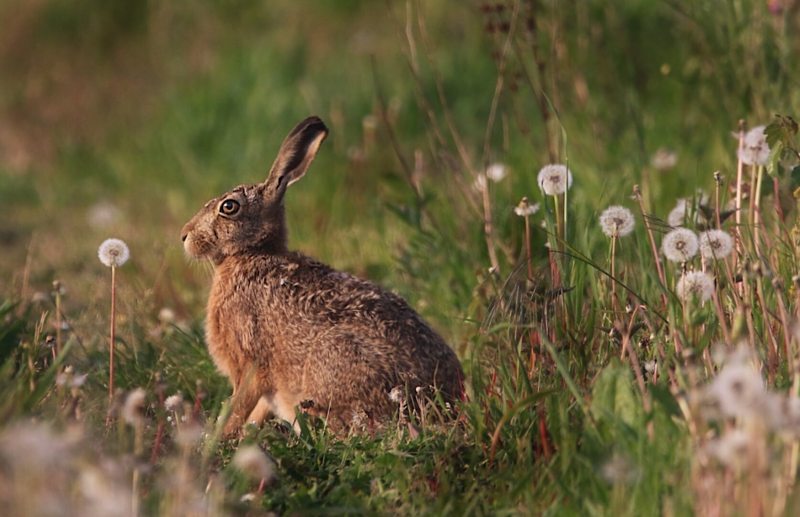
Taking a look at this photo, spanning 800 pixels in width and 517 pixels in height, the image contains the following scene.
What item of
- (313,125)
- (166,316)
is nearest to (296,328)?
(166,316)

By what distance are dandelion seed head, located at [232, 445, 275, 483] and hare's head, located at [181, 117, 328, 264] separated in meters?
1.63

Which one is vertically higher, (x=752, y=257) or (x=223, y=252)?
(x=223, y=252)

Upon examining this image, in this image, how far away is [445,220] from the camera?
6.18 metres

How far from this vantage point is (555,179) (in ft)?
14.7

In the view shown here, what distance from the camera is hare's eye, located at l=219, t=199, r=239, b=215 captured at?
5.24 metres

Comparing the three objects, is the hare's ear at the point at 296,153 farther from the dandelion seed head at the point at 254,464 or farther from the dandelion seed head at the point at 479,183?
the dandelion seed head at the point at 254,464

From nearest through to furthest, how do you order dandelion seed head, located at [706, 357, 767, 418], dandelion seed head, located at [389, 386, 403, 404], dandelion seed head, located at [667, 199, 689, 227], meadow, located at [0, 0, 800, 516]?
dandelion seed head, located at [706, 357, 767, 418] → meadow, located at [0, 0, 800, 516] → dandelion seed head, located at [389, 386, 403, 404] → dandelion seed head, located at [667, 199, 689, 227]

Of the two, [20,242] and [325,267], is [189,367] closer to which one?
[325,267]

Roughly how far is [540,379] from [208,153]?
5.21 m

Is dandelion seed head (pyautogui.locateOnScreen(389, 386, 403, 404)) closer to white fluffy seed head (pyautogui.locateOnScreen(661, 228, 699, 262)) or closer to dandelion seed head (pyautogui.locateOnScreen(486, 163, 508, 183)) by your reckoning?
white fluffy seed head (pyautogui.locateOnScreen(661, 228, 699, 262))

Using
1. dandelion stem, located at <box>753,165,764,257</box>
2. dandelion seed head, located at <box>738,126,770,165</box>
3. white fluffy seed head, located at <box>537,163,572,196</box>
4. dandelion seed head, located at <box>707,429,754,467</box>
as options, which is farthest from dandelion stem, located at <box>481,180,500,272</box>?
dandelion seed head, located at <box>707,429,754,467</box>

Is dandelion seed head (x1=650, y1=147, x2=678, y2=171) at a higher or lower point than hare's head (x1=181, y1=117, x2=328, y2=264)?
higher

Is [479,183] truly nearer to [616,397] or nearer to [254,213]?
[254,213]

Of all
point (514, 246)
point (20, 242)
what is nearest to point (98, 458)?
point (514, 246)
